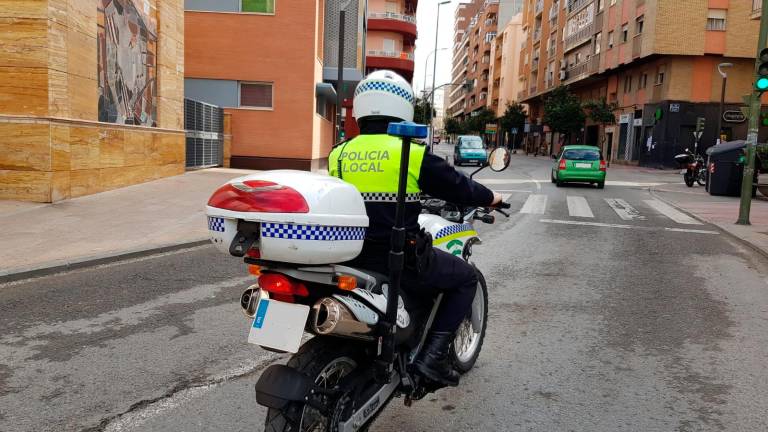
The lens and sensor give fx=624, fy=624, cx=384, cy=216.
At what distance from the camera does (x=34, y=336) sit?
15.0 ft

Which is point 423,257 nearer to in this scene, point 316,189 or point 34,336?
point 316,189

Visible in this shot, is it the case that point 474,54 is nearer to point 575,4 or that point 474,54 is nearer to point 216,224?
point 575,4

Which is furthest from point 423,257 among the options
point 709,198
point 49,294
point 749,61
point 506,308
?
point 749,61

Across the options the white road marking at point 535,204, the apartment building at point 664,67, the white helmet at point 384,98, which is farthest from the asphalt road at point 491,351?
the apartment building at point 664,67

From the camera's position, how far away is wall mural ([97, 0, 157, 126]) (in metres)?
12.6

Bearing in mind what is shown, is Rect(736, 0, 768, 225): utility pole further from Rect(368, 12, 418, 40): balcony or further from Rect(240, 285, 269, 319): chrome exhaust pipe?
Rect(368, 12, 418, 40): balcony

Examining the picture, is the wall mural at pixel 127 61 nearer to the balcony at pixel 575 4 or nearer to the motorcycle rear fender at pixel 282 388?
the motorcycle rear fender at pixel 282 388

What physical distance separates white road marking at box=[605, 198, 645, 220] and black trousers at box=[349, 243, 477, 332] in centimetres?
1097

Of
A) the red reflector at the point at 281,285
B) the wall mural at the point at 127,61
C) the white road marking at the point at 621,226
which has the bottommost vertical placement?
the white road marking at the point at 621,226

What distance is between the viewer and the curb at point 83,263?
20.7ft

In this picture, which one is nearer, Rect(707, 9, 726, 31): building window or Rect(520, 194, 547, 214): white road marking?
Rect(520, 194, 547, 214): white road marking

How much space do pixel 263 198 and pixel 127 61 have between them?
13.1 meters

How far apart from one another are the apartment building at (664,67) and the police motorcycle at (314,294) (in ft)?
127

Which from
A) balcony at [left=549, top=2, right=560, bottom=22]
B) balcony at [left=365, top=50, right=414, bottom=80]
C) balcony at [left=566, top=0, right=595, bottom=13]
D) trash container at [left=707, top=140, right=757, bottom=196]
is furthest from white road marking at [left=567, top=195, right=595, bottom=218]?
balcony at [left=549, top=2, right=560, bottom=22]
